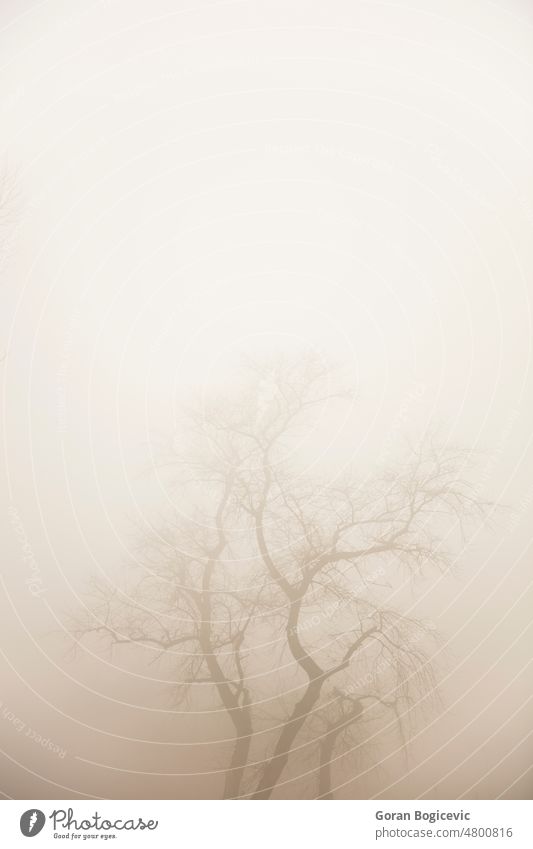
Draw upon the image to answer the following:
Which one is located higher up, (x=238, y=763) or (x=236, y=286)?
(x=236, y=286)

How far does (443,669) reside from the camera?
116 inches

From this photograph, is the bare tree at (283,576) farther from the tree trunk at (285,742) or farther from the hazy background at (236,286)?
the hazy background at (236,286)

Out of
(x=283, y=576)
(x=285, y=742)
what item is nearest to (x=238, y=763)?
(x=285, y=742)

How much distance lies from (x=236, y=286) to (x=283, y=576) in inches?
50.4

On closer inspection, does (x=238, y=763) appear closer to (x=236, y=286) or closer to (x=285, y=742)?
(x=285, y=742)
